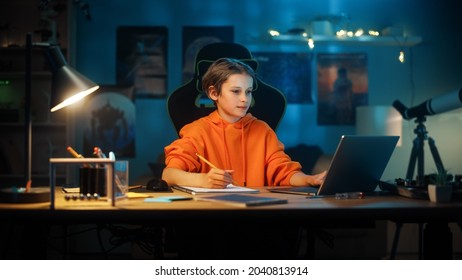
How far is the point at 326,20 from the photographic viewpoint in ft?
13.6

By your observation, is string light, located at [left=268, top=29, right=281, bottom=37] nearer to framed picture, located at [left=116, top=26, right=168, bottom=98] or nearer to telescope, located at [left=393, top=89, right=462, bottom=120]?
framed picture, located at [left=116, top=26, right=168, bottom=98]

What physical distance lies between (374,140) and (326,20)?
116 inches

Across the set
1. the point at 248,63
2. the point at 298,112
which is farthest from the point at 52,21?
the point at 248,63

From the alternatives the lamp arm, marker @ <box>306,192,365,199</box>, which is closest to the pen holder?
the lamp arm

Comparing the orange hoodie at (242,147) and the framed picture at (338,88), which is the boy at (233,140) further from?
the framed picture at (338,88)

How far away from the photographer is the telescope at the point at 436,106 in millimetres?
3131

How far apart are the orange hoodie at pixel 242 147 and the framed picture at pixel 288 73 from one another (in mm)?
2190

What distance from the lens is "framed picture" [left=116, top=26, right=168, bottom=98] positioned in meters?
4.22

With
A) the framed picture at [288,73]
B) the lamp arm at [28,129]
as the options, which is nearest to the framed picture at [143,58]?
the framed picture at [288,73]

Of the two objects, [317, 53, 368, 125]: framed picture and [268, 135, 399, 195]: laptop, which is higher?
[317, 53, 368, 125]: framed picture

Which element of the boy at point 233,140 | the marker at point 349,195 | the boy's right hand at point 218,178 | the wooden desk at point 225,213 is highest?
the boy at point 233,140

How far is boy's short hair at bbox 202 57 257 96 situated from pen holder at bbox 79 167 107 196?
2.66ft

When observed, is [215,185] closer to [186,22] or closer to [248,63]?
[248,63]
